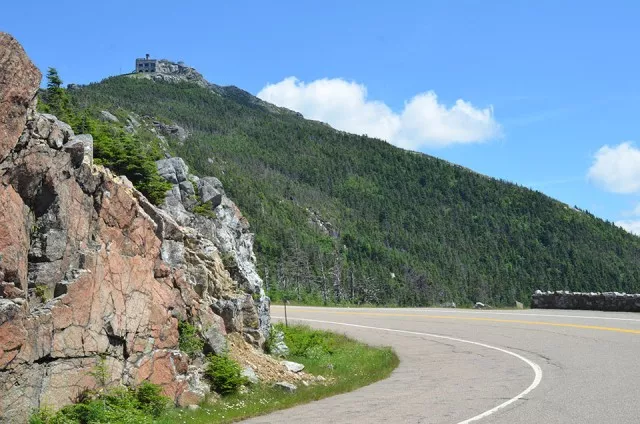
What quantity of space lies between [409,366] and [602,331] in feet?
26.5

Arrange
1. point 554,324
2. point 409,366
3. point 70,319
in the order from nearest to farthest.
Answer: point 70,319
point 409,366
point 554,324

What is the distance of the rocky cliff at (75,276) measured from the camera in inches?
392

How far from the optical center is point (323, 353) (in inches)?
826

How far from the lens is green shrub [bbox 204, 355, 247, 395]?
13.5 m

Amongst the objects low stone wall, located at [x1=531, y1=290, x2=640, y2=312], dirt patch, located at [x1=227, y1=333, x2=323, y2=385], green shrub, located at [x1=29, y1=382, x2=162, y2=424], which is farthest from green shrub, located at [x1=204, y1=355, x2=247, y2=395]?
low stone wall, located at [x1=531, y1=290, x2=640, y2=312]

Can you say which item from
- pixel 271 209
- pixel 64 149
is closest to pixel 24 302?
pixel 64 149

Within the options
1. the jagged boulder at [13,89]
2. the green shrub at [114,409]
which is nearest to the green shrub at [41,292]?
the green shrub at [114,409]

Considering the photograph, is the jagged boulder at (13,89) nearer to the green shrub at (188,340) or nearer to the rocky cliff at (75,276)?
the rocky cliff at (75,276)

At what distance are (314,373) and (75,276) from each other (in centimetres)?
801

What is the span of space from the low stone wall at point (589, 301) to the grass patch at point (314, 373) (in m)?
13.4

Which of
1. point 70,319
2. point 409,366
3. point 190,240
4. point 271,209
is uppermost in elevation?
point 271,209

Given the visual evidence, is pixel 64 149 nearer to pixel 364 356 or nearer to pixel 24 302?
pixel 24 302

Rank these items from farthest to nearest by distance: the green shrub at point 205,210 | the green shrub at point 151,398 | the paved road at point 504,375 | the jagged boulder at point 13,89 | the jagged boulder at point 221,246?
the green shrub at point 205,210
the jagged boulder at point 221,246
the green shrub at point 151,398
the paved road at point 504,375
the jagged boulder at point 13,89

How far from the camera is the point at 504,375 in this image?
15047 millimetres
